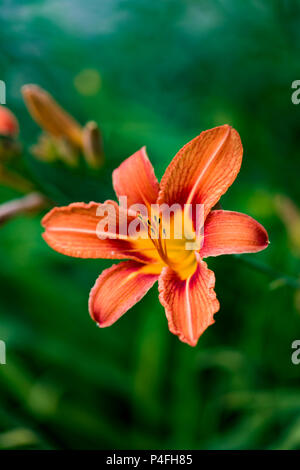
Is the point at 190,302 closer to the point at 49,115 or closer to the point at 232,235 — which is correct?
the point at 232,235

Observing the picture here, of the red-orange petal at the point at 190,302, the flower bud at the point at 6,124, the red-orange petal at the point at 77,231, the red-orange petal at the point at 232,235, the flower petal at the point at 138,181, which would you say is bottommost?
the red-orange petal at the point at 190,302

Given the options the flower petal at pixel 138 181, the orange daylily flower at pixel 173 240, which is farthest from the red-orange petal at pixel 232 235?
the flower petal at pixel 138 181

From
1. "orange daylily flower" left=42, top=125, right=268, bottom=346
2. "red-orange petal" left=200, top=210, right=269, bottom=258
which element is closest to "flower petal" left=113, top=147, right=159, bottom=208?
"orange daylily flower" left=42, top=125, right=268, bottom=346

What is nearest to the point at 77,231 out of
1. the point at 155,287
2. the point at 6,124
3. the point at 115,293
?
the point at 115,293

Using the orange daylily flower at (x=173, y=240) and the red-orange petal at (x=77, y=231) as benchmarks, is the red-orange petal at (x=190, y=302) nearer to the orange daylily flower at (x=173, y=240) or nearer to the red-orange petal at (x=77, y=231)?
the orange daylily flower at (x=173, y=240)

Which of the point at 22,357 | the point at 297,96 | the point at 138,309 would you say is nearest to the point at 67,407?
the point at 22,357

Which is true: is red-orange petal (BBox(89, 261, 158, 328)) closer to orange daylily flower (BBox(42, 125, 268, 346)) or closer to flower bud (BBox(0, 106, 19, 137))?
orange daylily flower (BBox(42, 125, 268, 346))

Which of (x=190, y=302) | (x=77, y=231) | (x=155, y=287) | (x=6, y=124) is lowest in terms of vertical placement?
(x=190, y=302)
